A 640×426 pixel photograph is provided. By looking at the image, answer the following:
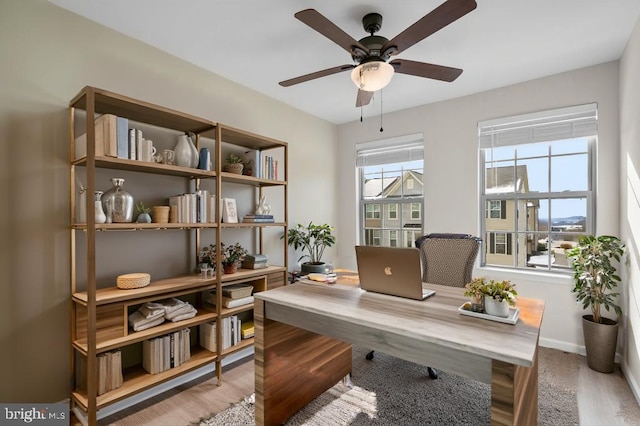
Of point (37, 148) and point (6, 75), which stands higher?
point (6, 75)

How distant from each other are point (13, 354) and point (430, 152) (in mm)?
4000

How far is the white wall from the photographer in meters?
2.70

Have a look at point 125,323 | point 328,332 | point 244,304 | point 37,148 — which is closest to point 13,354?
point 125,323

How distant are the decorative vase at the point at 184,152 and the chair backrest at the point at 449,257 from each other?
6.41ft

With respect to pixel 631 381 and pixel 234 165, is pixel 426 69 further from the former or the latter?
pixel 631 381

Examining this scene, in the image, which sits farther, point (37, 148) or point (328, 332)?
point (37, 148)

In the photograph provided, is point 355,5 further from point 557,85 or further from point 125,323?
point 125,323

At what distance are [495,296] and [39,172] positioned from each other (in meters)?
2.65

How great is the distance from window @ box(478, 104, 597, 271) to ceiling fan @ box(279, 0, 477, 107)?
161cm

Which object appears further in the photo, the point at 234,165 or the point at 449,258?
the point at 234,165

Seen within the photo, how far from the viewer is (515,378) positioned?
102cm

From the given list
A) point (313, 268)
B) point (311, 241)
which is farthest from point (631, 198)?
point (311, 241)

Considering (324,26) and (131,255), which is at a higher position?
(324,26)

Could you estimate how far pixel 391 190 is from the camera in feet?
13.8
